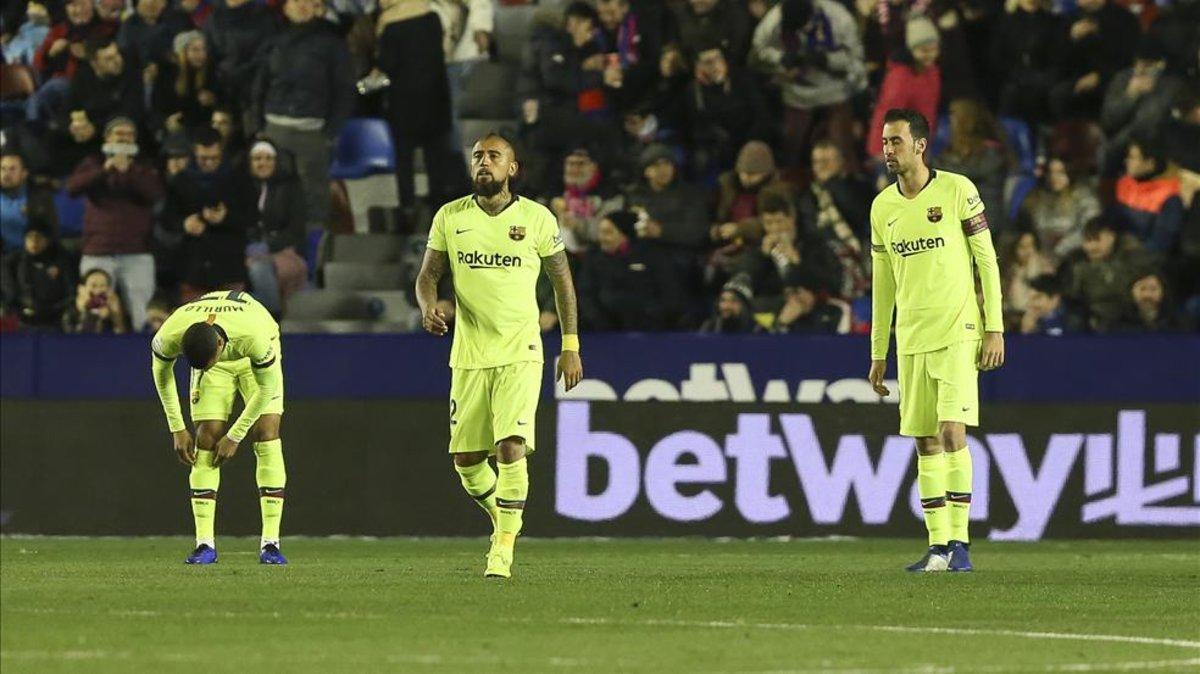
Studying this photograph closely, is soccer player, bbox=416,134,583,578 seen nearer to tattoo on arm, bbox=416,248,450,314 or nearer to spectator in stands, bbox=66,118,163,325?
tattoo on arm, bbox=416,248,450,314

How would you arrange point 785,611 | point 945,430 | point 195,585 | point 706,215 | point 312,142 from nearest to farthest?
1. point 785,611
2. point 195,585
3. point 945,430
4. point 706,215
5. point 312,142

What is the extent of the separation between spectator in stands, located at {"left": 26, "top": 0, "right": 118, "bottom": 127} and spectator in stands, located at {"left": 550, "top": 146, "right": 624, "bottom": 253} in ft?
16.6

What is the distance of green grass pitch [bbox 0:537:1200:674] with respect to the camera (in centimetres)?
894

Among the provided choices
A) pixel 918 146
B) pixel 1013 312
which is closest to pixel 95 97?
pixel 1013 312

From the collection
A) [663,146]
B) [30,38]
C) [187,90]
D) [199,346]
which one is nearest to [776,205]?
[663,146]

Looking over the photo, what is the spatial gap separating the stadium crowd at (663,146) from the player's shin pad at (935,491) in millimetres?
6379

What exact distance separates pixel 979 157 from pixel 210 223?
6557mm

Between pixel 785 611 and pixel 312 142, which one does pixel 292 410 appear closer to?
pixel 312 142

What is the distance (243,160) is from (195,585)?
10014 mm

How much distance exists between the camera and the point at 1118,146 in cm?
2128

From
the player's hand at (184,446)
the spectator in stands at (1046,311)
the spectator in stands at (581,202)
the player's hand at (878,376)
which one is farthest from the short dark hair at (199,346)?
the spectator in stands at (1046,311)

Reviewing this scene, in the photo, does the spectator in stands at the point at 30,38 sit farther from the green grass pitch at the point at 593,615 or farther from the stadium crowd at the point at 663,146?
the green grass pitch at the point at 593,615

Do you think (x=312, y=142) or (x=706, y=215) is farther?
(x=312, y=142)

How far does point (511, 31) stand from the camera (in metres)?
23.5
